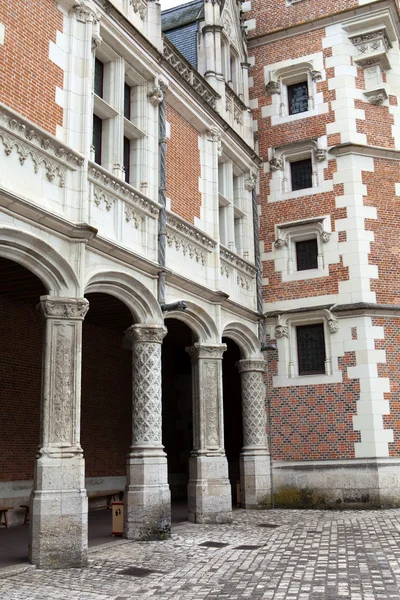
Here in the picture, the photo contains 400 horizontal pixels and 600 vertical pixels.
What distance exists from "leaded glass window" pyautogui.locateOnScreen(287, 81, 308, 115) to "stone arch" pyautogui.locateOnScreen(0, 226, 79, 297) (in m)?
10.5

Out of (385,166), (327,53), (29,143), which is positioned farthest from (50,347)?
(327,53)

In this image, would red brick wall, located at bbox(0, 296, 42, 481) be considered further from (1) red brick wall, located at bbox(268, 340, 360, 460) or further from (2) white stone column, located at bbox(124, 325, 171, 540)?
(1) red brick wall, located at bbox(268, 340, 360, 460)

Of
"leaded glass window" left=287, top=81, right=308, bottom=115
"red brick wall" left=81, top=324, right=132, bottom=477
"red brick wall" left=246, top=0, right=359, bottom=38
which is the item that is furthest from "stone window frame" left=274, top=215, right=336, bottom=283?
"red brick wall" left=246, top=0, right=359, bottom=38

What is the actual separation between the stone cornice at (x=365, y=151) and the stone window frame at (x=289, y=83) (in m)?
1.37

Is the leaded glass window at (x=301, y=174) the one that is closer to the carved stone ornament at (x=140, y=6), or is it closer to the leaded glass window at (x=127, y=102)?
the leaded glass window at (x=127, y=102)

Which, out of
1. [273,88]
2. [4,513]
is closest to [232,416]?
[4,513]

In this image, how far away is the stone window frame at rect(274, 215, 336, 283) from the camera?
52.9 feet

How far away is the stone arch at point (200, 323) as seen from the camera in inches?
509

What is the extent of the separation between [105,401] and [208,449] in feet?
10.9

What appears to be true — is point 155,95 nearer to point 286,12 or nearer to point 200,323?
point 200,323

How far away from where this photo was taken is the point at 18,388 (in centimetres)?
1271

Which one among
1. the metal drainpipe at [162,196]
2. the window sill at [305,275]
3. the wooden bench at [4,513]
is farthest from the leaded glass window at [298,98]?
the wooden bench at [4,513]

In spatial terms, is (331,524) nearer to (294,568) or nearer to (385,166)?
(294,568)

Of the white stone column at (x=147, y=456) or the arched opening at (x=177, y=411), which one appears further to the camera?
the arched opening at (x=177, y=411)
